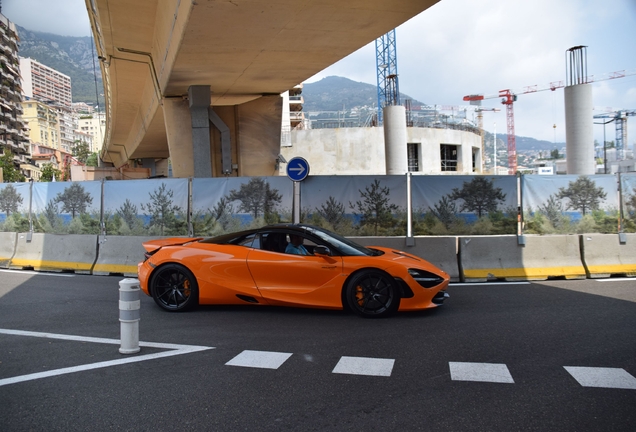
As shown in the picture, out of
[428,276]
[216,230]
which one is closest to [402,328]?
[428,276]

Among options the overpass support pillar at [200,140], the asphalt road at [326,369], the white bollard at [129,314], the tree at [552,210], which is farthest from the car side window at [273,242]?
the overpass support pillar at [200,140]

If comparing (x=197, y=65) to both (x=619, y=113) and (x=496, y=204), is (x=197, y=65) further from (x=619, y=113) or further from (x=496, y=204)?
(x=619, y=113)

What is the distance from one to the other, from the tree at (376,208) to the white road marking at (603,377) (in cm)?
652

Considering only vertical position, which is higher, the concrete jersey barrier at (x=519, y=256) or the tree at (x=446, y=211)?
the tree at (x=446, y=211)

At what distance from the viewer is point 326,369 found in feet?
17.0

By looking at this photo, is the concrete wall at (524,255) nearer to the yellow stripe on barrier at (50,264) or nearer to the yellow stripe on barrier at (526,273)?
the yellow stripe on barrier at (526,273)

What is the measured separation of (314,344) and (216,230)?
6.59 metres

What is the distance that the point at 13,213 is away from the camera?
1423cm

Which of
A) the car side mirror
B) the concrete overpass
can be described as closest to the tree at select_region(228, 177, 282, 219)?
the concrete overpass

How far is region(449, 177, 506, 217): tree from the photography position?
1123 cm

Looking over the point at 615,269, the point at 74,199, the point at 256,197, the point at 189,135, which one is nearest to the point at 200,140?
the point at 189,135

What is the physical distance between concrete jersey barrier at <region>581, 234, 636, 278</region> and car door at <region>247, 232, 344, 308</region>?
590cm

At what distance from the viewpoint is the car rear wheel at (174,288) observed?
307 inches

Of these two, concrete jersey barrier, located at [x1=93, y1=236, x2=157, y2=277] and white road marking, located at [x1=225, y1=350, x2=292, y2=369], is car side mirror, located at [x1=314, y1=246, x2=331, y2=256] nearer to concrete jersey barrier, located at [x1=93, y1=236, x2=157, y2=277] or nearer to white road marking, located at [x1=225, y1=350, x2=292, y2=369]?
white road marking, located at [x1=225, y1=350, x2=292, y2=369]
